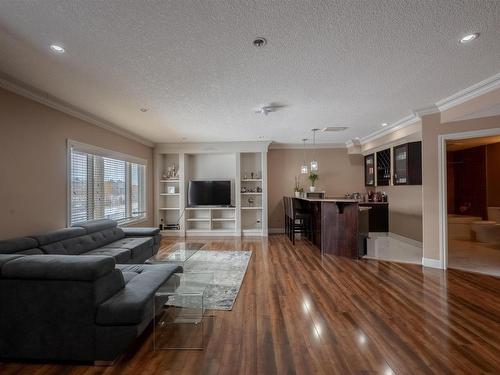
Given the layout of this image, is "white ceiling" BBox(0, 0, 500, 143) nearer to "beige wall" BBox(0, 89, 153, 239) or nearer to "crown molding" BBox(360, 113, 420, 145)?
"beige wall" BBox(0, 89, 153, 239)

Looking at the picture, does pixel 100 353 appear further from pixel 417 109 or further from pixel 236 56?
pixel 417 109

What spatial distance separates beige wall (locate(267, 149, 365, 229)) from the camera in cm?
750

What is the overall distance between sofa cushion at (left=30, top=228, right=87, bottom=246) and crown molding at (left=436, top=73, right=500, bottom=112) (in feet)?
18.8

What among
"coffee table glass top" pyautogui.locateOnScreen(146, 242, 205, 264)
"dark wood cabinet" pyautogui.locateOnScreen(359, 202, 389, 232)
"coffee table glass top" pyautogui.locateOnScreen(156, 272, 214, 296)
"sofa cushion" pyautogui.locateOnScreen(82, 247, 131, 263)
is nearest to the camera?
"coffee table glass top" pyautogui.locateOnScreen(156, 272, 214, 296)

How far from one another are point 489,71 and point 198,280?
13.5ft

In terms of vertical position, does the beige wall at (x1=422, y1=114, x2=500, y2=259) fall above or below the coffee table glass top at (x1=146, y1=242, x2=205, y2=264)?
above

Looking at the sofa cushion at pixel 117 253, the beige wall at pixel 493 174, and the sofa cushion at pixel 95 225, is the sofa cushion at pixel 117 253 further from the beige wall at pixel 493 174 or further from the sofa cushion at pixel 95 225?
the beige wall at pixel 493 174

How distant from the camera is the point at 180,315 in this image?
257 centimetres

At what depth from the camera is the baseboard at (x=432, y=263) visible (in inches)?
158

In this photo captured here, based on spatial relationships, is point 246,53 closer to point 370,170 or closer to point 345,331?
point 345,331

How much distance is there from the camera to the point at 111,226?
4324mm

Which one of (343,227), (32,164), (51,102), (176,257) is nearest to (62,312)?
(176,257)

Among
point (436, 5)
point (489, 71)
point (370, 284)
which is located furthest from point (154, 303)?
point (489, 71)

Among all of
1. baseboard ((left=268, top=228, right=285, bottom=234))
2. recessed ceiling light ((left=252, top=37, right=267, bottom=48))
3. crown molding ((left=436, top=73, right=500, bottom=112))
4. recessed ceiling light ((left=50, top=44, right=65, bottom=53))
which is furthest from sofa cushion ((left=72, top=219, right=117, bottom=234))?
crown molding ((left=436, top=73, right=500, bottom=112))
